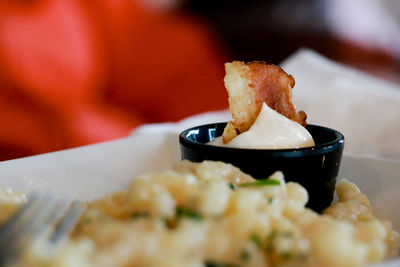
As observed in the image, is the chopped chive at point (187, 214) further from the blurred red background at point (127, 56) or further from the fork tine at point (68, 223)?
the blurred red background at point (127, 56)

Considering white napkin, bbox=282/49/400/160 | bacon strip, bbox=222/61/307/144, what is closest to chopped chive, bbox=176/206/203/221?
bacon strip, bbox=222/61/307/144

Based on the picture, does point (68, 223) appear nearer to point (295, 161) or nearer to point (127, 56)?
point (295, 161)

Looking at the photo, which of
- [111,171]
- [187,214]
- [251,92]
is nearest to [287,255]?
[187,214]

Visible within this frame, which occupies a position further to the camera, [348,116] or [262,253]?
[348,116]

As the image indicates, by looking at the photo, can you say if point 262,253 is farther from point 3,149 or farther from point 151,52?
point 151,52

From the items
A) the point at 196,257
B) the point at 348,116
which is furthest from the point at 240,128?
the point at 348,116

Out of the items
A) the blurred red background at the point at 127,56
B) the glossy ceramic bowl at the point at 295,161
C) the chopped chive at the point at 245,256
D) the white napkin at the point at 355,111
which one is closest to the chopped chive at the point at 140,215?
the chopped chive at the point at 245,256
